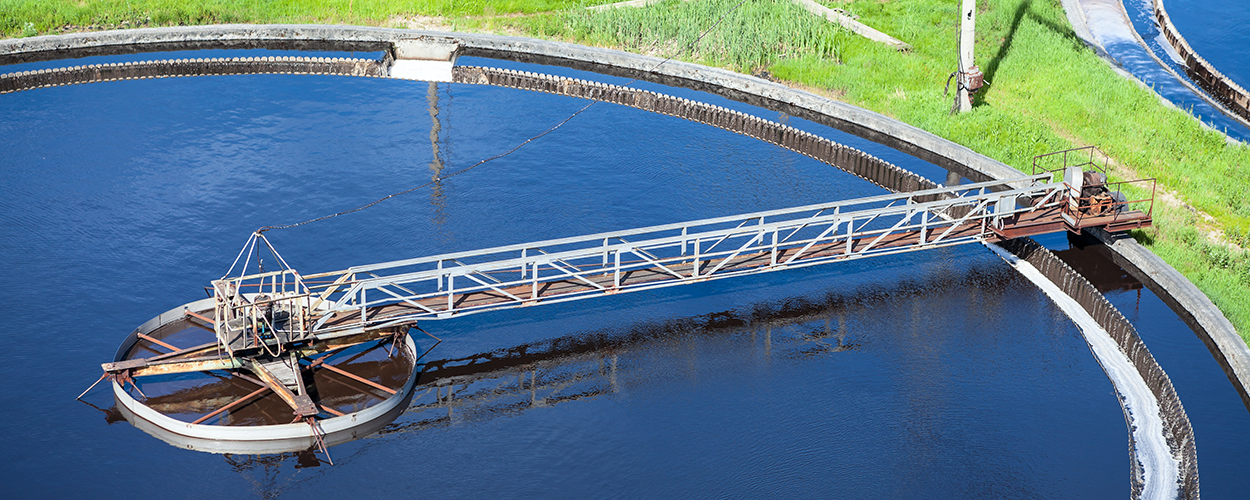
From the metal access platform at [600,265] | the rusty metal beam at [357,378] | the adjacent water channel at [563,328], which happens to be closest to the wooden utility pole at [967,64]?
the adjacent water channel at [563,328]

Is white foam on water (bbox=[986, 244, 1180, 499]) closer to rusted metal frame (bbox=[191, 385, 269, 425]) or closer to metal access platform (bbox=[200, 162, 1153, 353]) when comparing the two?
metal access platform (bbox=[200, 162, 1153, 353])

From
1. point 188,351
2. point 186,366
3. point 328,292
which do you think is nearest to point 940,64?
point 328,292

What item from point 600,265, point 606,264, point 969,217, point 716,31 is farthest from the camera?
point 716,31

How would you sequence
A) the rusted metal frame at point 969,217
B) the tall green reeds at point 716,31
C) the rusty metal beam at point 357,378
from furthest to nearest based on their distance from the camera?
1. the tall green reeds at point 716,31
2. the rusted metal frame at point 969,217
3. the rusty metal beam at point 357,378

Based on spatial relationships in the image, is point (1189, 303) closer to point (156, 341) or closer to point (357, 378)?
point (357, 378)

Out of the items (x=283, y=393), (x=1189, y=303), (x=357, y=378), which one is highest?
(x=1189, y=303)

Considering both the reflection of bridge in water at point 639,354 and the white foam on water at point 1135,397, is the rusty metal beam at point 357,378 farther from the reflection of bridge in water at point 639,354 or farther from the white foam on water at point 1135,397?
the white foam on water at point 1135,397
